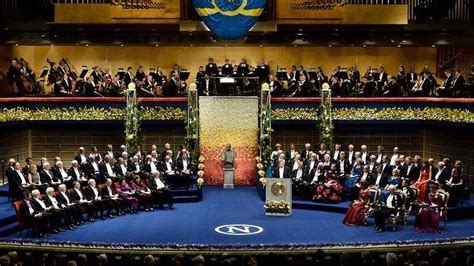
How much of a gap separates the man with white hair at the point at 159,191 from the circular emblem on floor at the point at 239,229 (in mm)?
3139

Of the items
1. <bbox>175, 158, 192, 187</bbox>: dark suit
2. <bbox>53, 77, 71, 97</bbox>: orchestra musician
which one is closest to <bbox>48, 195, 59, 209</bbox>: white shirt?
<bbox>175, 158, 192, 187</bbox>: dark suit

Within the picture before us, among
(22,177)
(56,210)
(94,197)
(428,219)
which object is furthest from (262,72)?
(56,210)

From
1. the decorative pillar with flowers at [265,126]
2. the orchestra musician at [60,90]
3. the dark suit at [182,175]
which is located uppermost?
the orchestra musician at [60,90]

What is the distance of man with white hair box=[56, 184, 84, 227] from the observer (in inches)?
749

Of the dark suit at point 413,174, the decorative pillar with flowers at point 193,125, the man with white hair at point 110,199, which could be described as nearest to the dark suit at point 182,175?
the decorative pillar with flowers at point 193,125

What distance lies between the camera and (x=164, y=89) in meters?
27.7

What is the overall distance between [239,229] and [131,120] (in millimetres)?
8217

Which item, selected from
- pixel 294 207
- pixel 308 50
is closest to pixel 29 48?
pixel 308 50

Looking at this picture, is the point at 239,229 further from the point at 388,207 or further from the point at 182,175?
the point at 182,175

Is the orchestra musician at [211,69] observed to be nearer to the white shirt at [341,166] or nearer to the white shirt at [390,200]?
the white shirt at [341,166]

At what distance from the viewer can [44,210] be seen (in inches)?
718

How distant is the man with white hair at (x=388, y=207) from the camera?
18.8 m

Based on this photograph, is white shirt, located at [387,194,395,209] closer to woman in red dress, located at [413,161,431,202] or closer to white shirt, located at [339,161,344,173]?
woman in red dress, located at [413,161,431,202]

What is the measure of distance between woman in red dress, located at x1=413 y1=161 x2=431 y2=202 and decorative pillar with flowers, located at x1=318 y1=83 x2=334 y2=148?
511cm
